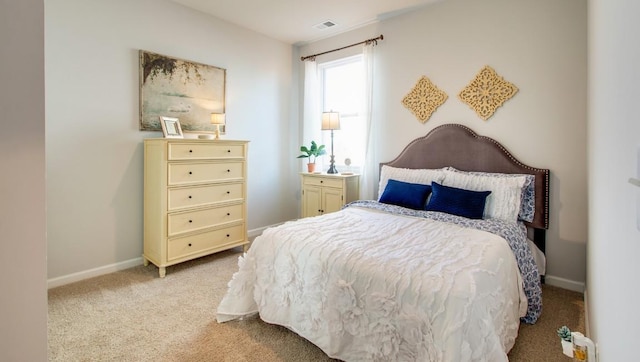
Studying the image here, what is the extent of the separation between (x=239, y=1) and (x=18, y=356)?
354 centimetres

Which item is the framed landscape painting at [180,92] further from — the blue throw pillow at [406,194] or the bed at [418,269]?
the blue throw pillow at [406,194]

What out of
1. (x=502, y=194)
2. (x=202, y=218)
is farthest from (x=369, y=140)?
(x=202, y=218)

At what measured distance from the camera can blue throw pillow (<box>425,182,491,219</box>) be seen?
263 centimetres

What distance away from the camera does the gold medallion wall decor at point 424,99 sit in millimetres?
3395

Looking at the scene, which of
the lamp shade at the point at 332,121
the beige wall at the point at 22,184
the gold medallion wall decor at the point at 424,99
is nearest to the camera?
the beige wall at the point at 22,184

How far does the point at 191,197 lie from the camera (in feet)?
10.4

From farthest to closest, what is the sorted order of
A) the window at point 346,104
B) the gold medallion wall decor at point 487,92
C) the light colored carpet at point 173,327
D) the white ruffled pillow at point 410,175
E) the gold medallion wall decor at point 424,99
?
the window at point 346,104 → the gold medallion wall decor at point 424,99 → the white ruffled pillow at point 410,175 → the gold medallion wall decor at point 487,92 → the light colored carpet at point 173,327

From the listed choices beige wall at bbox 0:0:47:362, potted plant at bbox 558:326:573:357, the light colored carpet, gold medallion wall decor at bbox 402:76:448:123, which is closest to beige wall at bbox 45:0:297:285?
the light colored carpet

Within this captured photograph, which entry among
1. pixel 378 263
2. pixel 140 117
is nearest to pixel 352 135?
pixel 140 117

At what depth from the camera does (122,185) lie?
10.3 ft

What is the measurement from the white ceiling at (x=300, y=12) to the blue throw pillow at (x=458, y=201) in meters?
2.09

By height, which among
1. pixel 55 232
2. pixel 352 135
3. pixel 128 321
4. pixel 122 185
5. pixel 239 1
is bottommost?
pixel 128 321

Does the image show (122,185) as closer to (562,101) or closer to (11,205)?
(11,205)

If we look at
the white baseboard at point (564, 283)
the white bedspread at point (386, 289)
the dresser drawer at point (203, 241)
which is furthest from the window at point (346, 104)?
the white baseboard at point (564, 283)
